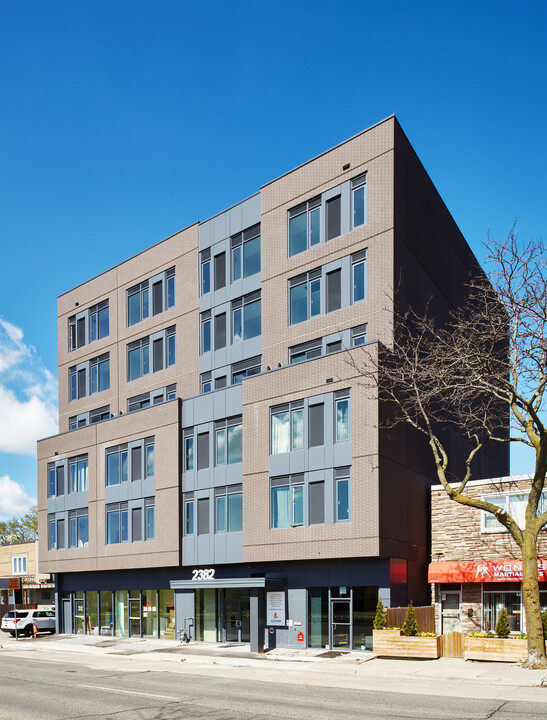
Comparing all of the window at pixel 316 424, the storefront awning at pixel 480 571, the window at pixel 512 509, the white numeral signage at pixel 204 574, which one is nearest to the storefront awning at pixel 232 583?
the white numeral signage at pixel 204 574

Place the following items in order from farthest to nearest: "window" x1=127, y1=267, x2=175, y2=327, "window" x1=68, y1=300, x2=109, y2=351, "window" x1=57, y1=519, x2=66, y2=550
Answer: "window" x1=68, y1=300, x2=109, y2=351, "window" x1=57, y1=519, x2=66, y2=550, "window" x1=127, y1=267, x2=175, y2=327

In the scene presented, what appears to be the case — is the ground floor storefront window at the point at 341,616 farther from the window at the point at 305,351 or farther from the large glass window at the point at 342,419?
the window at the point at 305,351

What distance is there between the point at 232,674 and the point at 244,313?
20.1 meters

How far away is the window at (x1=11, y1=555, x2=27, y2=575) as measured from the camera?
65375 mm

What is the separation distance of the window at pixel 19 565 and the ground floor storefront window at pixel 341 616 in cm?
3801

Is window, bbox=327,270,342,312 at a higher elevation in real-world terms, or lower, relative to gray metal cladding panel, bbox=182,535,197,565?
higher

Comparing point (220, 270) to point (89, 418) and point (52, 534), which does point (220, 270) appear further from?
point (52, 534)

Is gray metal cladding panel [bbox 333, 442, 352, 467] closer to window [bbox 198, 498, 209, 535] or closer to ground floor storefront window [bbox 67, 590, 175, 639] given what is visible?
window [bbox 198, 498, 209, 535]

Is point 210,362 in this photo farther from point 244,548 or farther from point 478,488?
point 478,488

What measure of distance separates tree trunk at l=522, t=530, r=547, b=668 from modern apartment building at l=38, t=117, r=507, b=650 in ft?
25.4

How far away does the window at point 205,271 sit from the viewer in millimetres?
44344

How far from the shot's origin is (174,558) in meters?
41.5

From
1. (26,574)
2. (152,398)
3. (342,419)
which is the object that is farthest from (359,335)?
(26,574)

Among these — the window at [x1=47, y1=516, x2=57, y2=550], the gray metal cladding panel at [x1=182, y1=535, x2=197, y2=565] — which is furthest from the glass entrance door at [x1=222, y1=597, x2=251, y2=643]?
the window at [x1=47, y1=516, x2=57, y2=550]
